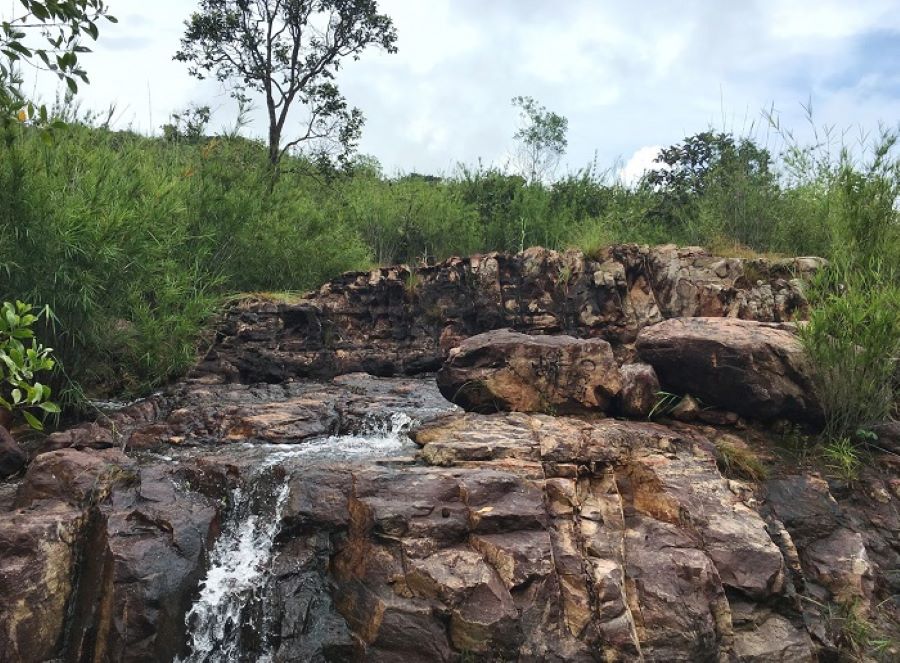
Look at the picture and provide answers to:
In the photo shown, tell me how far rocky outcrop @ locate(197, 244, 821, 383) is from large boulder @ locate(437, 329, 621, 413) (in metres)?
2.98

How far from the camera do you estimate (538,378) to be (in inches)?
241

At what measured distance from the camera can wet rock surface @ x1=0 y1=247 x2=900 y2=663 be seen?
383 cm

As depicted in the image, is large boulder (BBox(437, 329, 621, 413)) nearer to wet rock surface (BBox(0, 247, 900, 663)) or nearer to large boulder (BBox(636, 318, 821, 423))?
wet rock surface (BBox(0, 247, 900, 663))

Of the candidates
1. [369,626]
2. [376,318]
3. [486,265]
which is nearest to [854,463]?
[369,626]

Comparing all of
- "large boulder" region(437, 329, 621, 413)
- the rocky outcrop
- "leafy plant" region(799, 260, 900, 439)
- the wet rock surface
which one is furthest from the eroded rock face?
the rocky outcrop

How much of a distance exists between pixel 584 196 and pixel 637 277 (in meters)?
6.50

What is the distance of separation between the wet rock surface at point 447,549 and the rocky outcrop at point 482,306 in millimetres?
3262

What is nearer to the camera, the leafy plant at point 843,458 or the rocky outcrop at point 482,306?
the leafy plant at point 843,458

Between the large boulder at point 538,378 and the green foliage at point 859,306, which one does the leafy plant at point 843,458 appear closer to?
the green foliage at point 859,306

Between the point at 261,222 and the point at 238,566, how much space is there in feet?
23.7

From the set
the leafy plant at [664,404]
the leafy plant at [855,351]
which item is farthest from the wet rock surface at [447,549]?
the leafy plant at [855,351]

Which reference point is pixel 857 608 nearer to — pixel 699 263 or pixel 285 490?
pixel 285 490

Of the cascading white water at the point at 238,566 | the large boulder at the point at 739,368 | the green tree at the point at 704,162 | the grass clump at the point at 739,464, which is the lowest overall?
the cascading white water at the point at 238,566

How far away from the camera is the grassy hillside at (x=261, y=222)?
6.04m
